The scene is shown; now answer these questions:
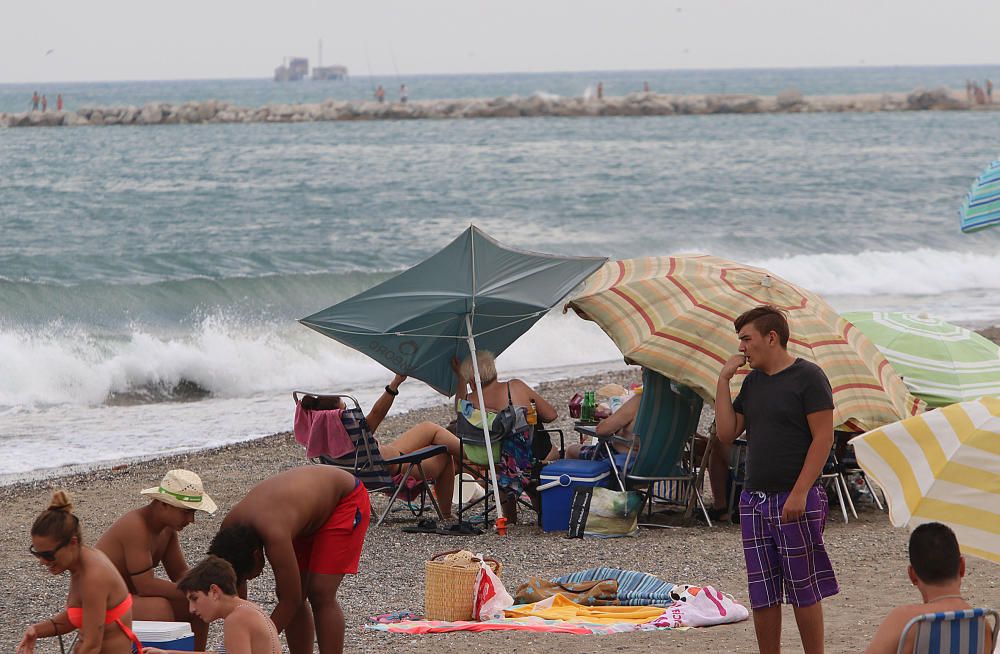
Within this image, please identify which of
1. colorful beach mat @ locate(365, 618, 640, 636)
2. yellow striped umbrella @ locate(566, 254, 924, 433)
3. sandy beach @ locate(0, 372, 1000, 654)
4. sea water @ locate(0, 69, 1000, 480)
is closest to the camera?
sandy beach @ locate(0, 372, 1000, 654)

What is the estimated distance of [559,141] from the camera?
186 ft

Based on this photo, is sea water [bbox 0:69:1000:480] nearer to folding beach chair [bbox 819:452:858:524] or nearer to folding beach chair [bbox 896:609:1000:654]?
folding beach chair [bbox 819:452:858:524]

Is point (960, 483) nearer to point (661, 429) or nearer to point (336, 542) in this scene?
point (336, 542)

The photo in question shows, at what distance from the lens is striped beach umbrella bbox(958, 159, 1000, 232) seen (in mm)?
8539

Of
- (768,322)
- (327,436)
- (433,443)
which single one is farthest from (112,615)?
(433,443)

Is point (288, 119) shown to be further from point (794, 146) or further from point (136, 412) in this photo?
point (136, 412)

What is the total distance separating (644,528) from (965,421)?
4.06 m

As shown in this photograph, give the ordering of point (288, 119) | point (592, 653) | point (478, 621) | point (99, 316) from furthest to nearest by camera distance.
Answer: point (288, 119)
point (99, 316)
point (478, 621)
point (592, 653)


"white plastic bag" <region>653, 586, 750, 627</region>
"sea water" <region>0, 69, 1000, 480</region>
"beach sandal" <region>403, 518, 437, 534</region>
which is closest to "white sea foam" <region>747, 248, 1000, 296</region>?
"sea water" <region>0, 69, 1000, 480</region>

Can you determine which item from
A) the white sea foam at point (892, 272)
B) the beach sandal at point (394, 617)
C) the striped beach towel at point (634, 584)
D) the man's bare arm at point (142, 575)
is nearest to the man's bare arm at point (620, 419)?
the striped beach towel at point (634, 584)

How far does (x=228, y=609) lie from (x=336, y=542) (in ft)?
3.11

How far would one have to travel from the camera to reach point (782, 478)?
15.1 feet

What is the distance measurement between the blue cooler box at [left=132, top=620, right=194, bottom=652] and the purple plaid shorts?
200cm

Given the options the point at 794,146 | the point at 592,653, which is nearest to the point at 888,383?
the point at 592,653
